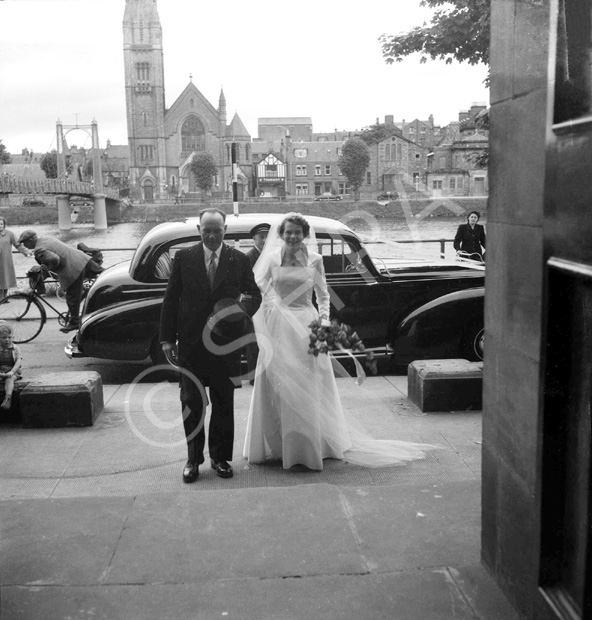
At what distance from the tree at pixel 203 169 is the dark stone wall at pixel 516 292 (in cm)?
12822

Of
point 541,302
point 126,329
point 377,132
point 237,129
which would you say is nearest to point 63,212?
point 237,129

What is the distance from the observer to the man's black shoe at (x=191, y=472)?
5043 millimetres

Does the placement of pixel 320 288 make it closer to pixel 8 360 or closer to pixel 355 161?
pixel 8 360

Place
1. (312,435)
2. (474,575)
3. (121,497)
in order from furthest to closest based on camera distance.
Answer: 1. (312,435)
2. (121,497)
3. (474,575)

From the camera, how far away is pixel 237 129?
134875 millimetres

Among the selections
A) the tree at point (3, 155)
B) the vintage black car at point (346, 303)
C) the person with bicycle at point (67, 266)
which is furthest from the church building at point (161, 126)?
the vintage black car at point (346, 303)

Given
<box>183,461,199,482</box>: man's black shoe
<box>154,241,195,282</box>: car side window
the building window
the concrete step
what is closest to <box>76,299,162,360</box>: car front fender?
<box>154,241,195,282</box>: car side window

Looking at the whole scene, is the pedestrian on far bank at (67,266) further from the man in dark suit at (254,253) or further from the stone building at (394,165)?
the stone building at (394,165)

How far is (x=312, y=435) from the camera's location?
17.2ft

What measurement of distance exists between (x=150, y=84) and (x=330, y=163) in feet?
126

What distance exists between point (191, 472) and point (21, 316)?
7372 millimetres

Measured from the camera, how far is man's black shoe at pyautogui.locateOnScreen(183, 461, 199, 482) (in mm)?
5043

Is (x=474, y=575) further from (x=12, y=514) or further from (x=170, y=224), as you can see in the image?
(x=170, y=224)

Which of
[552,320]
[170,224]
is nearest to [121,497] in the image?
[552,320]
